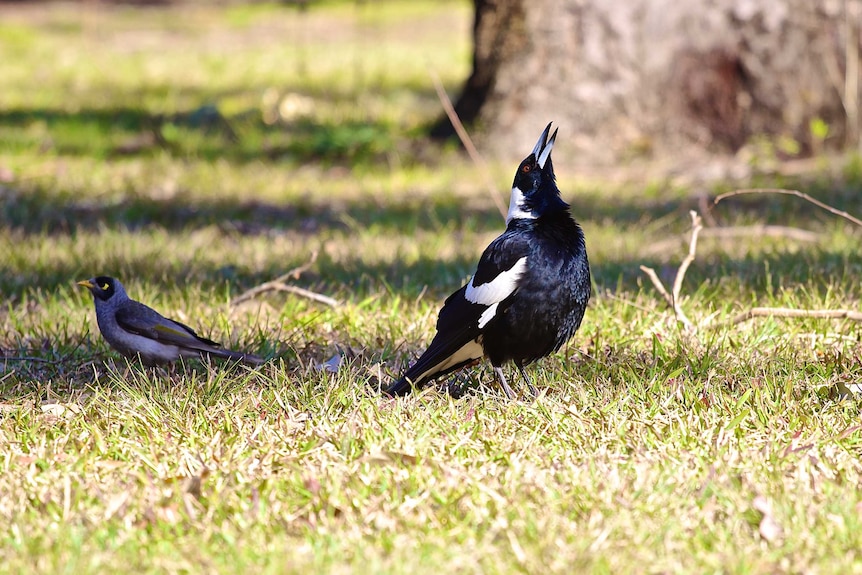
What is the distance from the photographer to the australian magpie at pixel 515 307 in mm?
3854

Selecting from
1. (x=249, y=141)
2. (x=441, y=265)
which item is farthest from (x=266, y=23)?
(x=441, y=265)

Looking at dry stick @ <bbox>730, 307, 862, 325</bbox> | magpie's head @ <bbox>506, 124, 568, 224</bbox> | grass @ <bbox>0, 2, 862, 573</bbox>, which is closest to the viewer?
grass @ <bbox>0, 2, 862, 573</bbox>

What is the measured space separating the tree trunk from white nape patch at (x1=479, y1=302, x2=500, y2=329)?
15.3ft

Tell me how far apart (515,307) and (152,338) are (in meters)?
1.37

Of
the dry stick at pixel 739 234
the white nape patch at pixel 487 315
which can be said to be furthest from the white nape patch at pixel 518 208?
the dry stick at pixel 739 234

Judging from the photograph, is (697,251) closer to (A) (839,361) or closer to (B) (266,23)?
(A) (839,361)

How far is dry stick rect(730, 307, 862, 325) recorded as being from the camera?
442 centimetres

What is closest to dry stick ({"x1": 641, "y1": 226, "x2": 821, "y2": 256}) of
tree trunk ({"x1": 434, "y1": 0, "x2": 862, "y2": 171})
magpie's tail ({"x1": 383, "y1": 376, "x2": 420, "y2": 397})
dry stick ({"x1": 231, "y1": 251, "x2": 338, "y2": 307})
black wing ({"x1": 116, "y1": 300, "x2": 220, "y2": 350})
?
dry stick ({"x1": 231, "y1": 251, "x2": 338, "y2": 307})

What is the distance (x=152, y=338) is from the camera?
4289 mm

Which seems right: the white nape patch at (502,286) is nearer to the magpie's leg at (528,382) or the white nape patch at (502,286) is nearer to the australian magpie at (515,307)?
the australian magpie at (515,307)

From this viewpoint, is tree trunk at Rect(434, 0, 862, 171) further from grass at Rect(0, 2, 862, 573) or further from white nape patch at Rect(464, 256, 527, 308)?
white nape patch at Rect(464, 256, 527, 308)

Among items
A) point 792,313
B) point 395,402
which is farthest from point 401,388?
point 792,313

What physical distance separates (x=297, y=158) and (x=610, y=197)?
2.66 meters

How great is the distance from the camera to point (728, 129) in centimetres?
849
